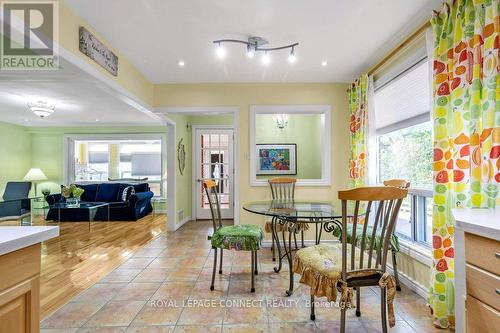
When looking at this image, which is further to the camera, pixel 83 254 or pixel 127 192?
pixel 127 192

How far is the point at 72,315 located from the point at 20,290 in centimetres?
137

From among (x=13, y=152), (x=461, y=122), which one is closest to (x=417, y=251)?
(x=461, y=122)

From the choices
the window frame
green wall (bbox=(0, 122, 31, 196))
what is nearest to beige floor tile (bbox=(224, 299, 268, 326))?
the window frame

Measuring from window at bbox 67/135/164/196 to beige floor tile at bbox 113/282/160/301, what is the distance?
461cm

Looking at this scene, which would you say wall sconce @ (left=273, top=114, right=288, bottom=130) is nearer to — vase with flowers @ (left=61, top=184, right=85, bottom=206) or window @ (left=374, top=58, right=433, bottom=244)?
window @ (left=374, top=58, right=433, bottom=244)

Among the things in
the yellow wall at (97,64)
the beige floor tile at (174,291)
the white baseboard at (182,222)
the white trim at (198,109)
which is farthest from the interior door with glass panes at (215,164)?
the beige floor tile at (174,291)

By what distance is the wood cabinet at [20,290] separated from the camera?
2.95 ft

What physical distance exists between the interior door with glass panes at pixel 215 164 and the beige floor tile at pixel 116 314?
3.74 metres

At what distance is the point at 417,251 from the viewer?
7.66 feet

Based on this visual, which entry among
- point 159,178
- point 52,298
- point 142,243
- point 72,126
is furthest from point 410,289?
point 72,126

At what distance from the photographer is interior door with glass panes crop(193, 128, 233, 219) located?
5859mm

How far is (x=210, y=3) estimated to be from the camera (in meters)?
2.07

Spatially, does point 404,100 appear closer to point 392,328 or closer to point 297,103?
point 297,103

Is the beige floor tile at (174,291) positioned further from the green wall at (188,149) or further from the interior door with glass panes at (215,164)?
the interior door with glass panes at (215,164)
